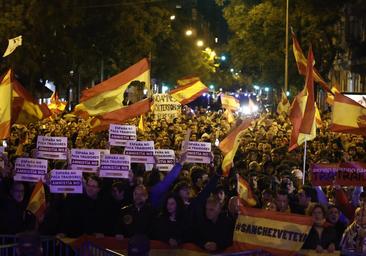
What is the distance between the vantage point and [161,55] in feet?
198

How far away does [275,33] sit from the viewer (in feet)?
161

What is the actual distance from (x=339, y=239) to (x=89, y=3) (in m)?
34.0

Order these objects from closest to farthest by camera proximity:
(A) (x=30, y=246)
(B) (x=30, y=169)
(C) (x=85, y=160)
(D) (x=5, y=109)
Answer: (A) (x=30, y=246), (B) (x=30, y=169), (C) (x=85, y=160), (D) (x=5, y=109)

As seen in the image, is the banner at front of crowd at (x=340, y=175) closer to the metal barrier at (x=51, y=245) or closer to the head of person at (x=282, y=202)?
the head of person at (x=282, y=202)

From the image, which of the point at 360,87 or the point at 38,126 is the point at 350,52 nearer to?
the point at 360,87

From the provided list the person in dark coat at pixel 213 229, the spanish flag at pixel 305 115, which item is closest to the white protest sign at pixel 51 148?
the spanish flag at pixel 305 115

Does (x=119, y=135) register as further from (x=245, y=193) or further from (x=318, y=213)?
(x=318, y=213)

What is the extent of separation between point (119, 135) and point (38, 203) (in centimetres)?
544

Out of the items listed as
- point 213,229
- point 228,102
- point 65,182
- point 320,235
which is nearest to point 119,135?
point 65,182

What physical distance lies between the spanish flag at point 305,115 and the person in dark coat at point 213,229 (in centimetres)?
551

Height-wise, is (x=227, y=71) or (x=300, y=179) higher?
(x=227, y=71)

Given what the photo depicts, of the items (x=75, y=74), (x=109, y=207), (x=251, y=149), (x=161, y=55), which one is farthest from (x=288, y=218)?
(x=161, y=55)

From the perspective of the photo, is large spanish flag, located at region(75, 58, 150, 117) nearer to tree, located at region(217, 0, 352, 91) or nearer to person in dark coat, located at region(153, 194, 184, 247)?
person in dark coat, located at region(153, 194, 184, 247)

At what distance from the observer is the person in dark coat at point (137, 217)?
9.79 meters
